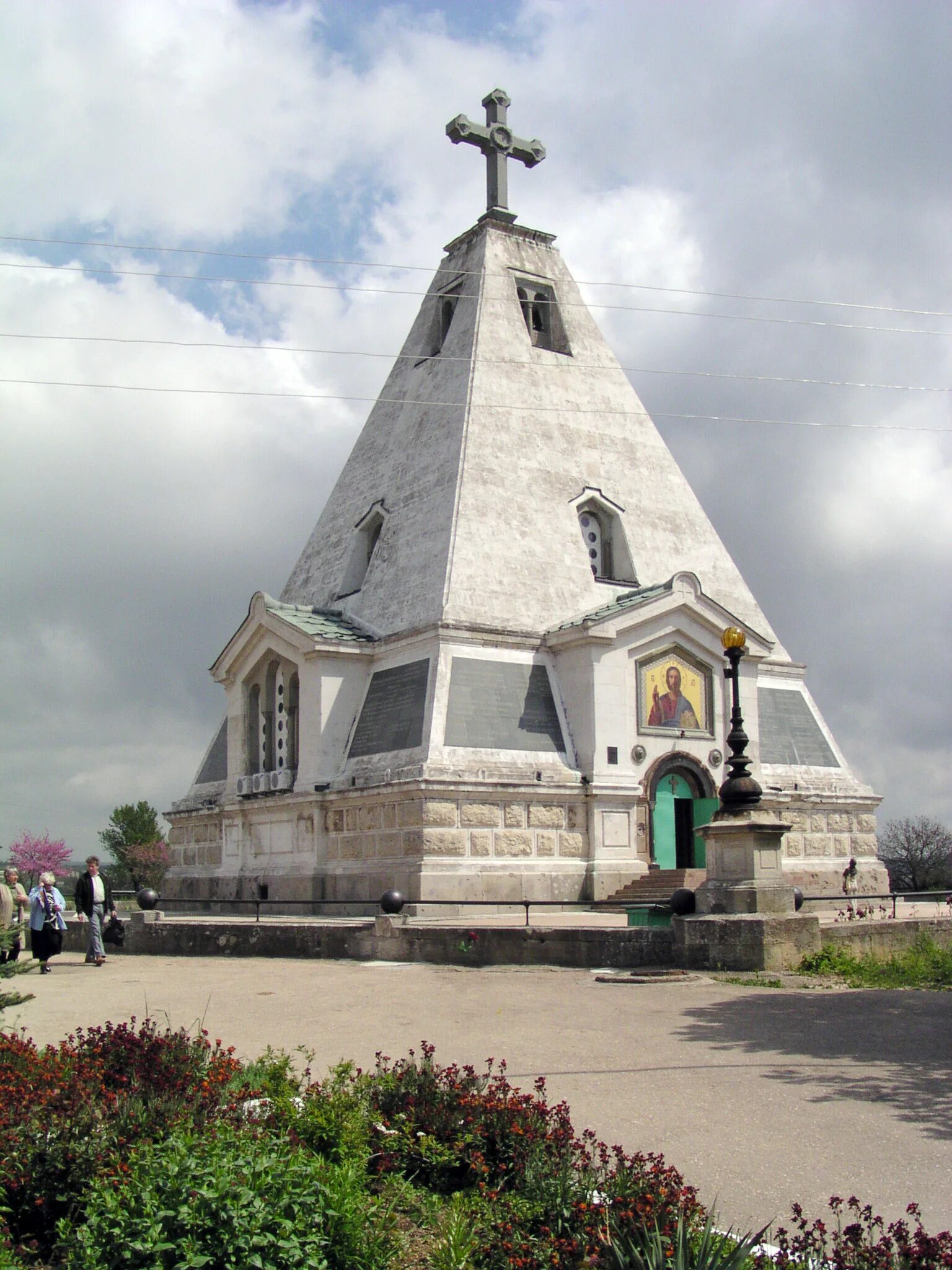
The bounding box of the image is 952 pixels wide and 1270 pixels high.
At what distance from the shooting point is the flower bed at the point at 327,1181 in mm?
4855

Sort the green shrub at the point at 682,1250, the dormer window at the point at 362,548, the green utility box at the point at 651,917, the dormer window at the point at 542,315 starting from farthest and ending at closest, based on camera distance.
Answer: the dormer window at the point at 542,315 → the dormer window at the point at 362,548 → the green utility box at the point at 651,917 → the green shrub at the point at 682,1250

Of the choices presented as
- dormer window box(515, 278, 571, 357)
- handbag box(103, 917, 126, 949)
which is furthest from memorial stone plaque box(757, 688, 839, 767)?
handbag box(103, 917, 126, 949)

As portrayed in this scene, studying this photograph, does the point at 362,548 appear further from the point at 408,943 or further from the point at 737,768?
the point at 737,768

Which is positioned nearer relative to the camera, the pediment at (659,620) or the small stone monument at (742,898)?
the small stone monument at (742,898)

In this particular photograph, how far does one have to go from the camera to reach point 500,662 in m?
23.2

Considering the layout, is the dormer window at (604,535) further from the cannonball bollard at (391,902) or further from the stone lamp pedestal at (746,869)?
the stone lamp pedestal at (746,869)

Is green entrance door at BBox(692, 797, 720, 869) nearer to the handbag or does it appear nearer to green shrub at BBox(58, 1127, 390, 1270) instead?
the handbag

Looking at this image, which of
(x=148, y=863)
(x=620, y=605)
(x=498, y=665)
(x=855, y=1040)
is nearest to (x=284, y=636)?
(x=498, y=665)

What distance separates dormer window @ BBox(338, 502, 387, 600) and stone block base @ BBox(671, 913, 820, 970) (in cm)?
1416

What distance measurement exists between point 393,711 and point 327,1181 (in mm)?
17585

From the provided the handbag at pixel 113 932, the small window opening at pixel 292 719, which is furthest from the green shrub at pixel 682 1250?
the small window opening at pixel 292 719

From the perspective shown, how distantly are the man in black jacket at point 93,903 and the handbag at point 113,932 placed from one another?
1.45 feet

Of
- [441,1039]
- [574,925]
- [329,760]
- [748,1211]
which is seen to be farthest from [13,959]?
[329,760]

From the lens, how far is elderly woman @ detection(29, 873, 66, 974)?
16609 mm
